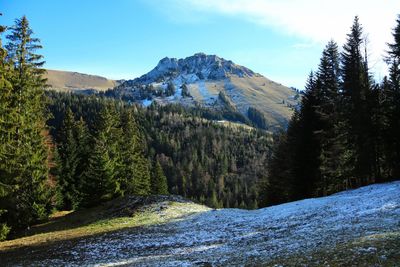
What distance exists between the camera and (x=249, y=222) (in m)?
28.0

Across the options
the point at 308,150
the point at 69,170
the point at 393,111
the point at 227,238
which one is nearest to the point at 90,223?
the point at 227,238

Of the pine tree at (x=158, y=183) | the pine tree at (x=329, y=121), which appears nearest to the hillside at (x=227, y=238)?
the pine tree at (x=329, y=121)

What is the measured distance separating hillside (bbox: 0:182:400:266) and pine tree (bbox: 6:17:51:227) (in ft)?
7.55

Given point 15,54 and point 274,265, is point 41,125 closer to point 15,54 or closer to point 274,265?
point 15,54

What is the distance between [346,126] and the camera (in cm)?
4088

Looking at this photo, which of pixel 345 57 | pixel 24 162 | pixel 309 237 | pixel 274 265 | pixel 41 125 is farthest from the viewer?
pixel 345 57

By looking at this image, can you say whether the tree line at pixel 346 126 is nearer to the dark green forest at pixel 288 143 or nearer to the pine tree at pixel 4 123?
the dark green forest at pixel 288 143

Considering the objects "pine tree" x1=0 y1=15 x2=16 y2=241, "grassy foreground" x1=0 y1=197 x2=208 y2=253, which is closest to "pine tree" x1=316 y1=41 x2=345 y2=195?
"grassy foreground" x1=0 y1=197 x2=208 y2=253

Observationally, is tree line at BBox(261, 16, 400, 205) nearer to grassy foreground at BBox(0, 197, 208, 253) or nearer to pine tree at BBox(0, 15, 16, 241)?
grassy foreground at BBox(0, 197, 208, 253)

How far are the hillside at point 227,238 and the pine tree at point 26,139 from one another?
230 cm

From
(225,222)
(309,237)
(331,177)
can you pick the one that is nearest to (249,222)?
(225,222)

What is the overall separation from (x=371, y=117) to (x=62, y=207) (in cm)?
3931

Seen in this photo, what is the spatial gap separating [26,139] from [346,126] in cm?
3333

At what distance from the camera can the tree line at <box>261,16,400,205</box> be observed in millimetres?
39156
